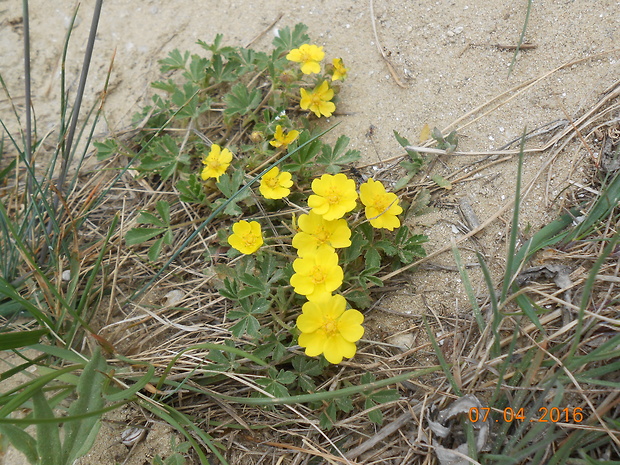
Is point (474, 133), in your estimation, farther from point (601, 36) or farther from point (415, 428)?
point (415, 428)

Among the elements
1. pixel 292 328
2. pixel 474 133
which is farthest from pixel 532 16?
pixel 292 328

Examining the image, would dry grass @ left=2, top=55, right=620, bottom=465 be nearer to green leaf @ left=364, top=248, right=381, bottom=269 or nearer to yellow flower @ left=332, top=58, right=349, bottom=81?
green leaf @ left=364, top=248, right=381, bottom=269

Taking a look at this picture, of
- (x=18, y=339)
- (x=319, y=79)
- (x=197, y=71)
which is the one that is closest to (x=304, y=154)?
(x=319, y=79)

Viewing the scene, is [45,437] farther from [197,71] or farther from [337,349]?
[197,71]

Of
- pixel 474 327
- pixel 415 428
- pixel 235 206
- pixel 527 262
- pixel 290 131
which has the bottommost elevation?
pixel 415 428

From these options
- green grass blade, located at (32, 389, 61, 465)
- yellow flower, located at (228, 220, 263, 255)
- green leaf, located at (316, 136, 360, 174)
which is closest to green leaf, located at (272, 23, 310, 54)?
green leaf, located at (316, 136, 360, 174)
